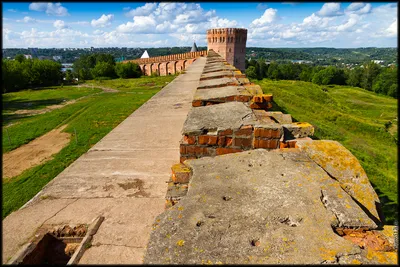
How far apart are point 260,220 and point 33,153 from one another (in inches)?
654

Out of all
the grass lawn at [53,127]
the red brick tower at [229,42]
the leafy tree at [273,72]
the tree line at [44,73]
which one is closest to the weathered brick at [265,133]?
the grass lawn at [53,127]

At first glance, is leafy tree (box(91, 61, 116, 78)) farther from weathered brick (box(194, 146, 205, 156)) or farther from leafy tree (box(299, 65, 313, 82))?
weathered brick (box(194, 146, 205, 156))

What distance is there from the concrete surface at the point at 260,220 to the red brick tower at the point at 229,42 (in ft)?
126

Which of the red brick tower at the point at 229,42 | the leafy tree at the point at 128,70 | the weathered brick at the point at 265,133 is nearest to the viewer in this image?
the weathered brick at the point at 265,133

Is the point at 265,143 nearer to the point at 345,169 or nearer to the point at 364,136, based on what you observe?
the point at 345,169

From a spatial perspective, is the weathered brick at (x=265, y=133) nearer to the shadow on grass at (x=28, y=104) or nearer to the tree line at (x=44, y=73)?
the shadow on grass at (x=28, y=104)

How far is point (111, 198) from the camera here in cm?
242

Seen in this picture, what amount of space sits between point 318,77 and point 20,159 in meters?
69.6

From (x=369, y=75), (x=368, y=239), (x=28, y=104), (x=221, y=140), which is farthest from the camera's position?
(x=369, y=75)

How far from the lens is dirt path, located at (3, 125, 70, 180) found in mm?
12764

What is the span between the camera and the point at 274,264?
4.16ft

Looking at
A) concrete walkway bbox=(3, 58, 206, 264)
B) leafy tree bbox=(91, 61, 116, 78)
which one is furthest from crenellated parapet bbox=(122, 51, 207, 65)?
concrete walkway bbox=(3, 58, 206, 264)

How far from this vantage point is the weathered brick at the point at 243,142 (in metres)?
2.50

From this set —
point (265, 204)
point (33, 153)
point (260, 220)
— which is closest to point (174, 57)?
point (33, 153)
